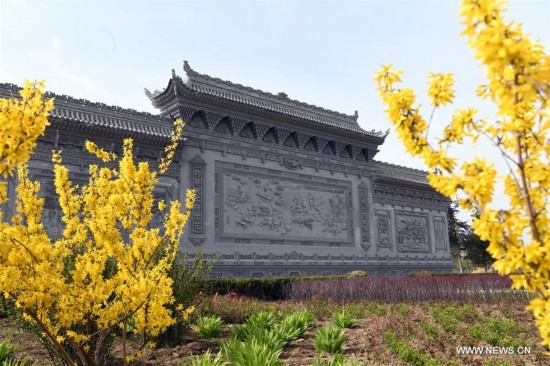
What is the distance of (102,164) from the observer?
522 inches

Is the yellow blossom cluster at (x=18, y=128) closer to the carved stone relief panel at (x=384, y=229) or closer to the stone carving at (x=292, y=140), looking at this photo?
the stone carving at (x=292, y=140)

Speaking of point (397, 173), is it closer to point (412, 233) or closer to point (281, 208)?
point (412, 233)

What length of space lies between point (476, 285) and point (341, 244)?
8060 millimetres

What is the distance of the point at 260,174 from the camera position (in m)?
16.5

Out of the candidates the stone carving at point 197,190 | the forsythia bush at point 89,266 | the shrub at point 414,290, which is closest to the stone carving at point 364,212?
the shrub at point 414,290

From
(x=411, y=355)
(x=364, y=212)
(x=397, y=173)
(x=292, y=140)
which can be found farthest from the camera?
(x=397, y=173)

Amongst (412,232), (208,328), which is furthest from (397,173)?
(208,328)

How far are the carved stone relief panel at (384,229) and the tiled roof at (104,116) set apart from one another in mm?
10927

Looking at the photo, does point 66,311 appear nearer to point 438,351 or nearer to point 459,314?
point 438,351

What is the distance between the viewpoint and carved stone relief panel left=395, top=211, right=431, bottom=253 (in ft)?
71.2

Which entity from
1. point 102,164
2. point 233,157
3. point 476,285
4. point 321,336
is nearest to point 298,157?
point 233,157

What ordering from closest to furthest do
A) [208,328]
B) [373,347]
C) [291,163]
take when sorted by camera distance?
[373,347] → [208,328] → [291,163]

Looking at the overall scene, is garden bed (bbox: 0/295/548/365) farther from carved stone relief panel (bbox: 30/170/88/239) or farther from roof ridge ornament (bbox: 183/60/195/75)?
Result: roof ridge ornament (bbox: 183/60/195/75)

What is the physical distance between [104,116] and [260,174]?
5833mm
